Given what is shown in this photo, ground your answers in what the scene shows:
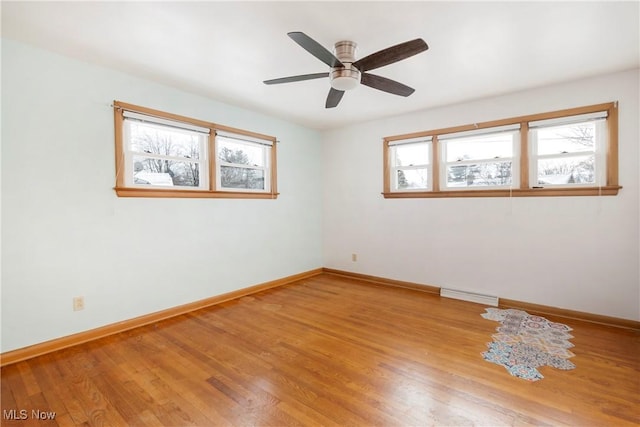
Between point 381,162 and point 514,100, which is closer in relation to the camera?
point 514,100

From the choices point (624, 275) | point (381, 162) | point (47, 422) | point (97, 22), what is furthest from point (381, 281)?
point (97, 22)

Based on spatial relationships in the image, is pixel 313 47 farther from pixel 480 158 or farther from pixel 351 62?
pixel 480 158

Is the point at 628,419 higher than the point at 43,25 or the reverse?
the reverse

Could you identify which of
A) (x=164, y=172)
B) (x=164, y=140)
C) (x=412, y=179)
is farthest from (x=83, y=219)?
(x=412, y=179)

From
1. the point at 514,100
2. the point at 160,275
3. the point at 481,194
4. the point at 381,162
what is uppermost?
the point at 514,100

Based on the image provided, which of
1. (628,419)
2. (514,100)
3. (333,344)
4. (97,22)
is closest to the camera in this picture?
(628,419)

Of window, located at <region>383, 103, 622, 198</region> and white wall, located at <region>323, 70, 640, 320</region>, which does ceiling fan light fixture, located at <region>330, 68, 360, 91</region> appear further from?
window, located at <region>383, 103, 622, 198</region>

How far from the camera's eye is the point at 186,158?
11.4 feet

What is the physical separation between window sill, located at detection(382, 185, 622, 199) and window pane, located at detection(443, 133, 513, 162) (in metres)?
0.45

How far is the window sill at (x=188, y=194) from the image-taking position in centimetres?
296

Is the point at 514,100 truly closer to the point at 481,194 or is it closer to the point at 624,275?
the point at 481,194

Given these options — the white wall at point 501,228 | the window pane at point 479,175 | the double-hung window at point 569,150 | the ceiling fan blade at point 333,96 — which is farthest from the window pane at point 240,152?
the double-hung window at point 569,150

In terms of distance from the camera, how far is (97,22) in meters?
2.12

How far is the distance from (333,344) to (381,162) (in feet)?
9.64
